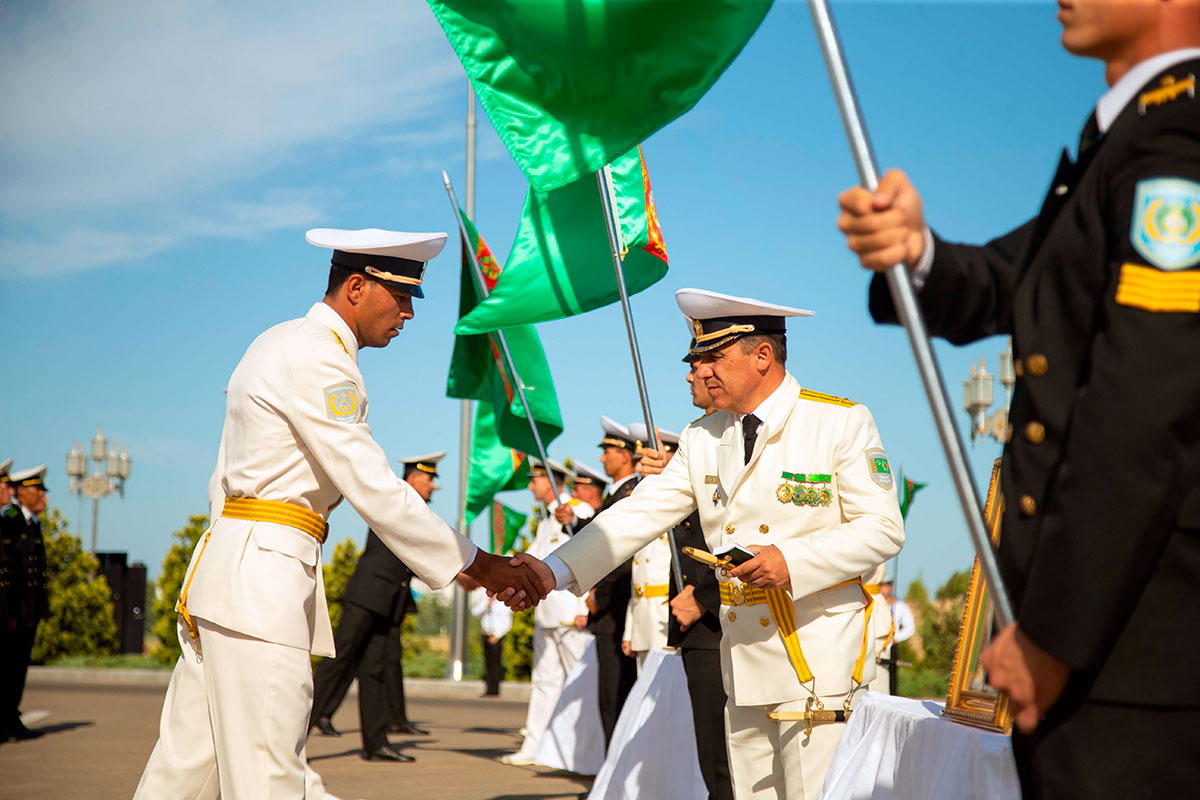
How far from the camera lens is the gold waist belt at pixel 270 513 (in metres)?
3.86

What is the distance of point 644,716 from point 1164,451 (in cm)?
554

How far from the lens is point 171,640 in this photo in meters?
19.7

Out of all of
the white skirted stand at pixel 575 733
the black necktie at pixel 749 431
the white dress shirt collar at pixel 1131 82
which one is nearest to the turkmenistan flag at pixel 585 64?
the black necktie at pixel 749 431

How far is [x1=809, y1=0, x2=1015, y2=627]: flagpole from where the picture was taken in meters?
1.91

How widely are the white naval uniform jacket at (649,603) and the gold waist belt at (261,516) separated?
469cm

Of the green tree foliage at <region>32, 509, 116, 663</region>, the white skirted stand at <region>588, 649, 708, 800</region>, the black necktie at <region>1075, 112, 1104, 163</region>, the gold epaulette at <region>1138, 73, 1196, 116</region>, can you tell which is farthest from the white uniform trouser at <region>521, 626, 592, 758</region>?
the green tree foliage at <region>32, 509, 116, 663</region>

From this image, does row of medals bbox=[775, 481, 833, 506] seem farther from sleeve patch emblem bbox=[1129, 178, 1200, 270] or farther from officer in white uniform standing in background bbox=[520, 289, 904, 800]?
sleeve patch emblem bbox=[1129, 178, 1200, 270]

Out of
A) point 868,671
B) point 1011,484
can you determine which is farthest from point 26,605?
point 1011,484

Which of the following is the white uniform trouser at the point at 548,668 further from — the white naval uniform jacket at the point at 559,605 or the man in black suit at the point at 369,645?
the man in black suit at the point at 369,645

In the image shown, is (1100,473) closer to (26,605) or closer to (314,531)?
(314,531)

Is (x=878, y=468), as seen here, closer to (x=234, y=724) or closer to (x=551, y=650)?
(x=234, y=724)

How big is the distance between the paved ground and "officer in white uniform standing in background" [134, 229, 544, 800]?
4.45m

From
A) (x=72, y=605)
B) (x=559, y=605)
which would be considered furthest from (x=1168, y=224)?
(x=72, y=605)

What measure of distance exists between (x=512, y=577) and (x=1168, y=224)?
118 inches
